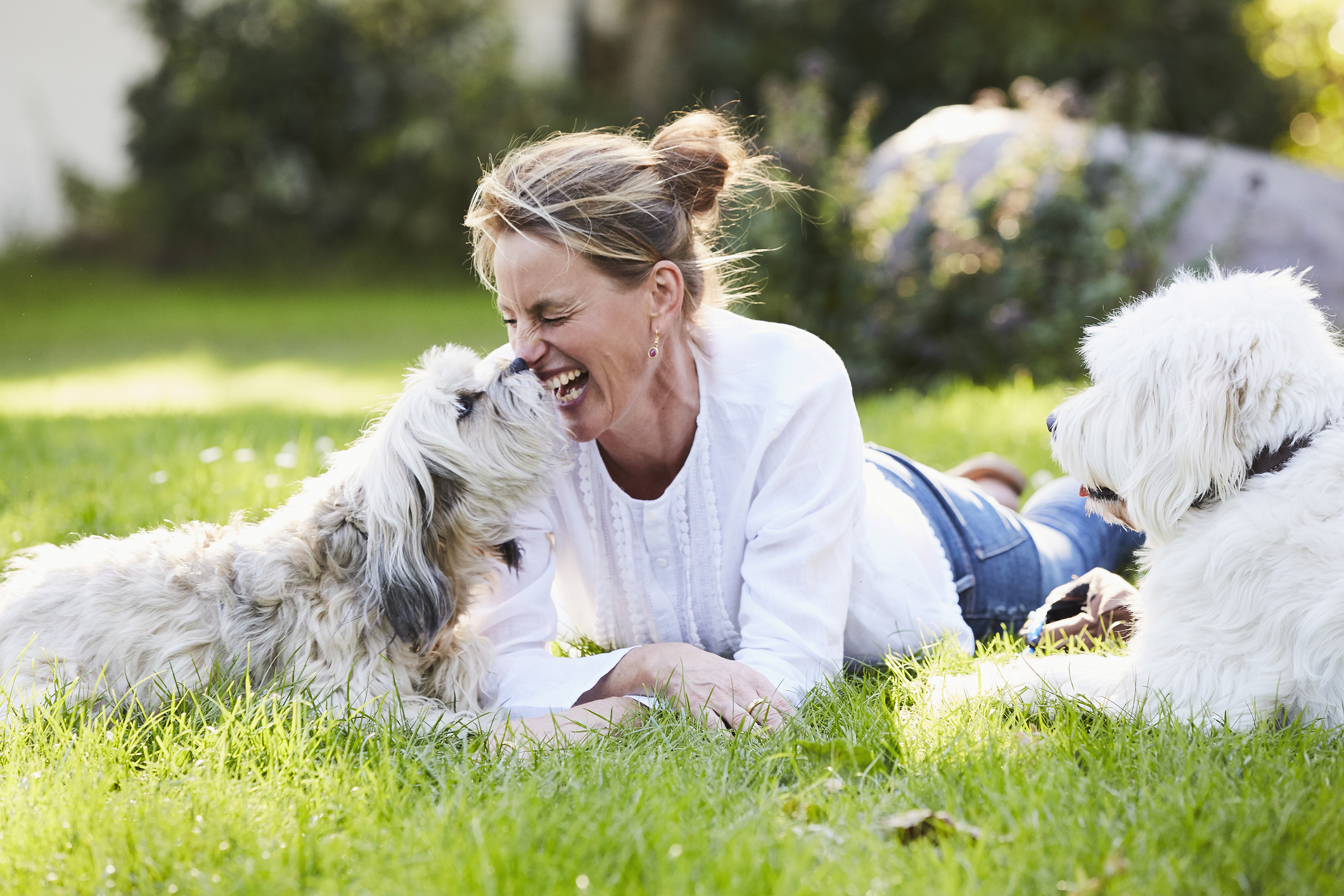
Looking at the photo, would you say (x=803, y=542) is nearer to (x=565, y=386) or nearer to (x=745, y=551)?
(x=745, y=551)

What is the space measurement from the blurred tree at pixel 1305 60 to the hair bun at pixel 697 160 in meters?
20.3

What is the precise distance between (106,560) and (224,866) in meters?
1.24

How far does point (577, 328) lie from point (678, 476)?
0.55 metres

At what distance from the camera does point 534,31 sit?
22047mm

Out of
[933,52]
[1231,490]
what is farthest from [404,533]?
[933,52]

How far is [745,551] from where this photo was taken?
3.16 meters

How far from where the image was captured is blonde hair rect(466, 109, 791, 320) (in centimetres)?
289

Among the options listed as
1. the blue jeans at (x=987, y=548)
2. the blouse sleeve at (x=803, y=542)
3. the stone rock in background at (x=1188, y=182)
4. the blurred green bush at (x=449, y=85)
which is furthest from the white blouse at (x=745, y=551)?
the blurred green bush at (x=449, y=85)

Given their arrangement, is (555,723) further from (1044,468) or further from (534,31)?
(534,31)

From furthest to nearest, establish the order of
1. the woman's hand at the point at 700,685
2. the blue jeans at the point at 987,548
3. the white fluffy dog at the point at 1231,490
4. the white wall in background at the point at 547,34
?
1. the white wall in background at the point at 547,34
2. the blue jeans at the point at 987,548
3. the woman's hand at the point at 700,685
4. the white fluffy dog at the point at 1231,490

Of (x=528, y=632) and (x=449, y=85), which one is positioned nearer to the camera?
(x=528, y=632)

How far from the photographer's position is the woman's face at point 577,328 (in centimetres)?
291

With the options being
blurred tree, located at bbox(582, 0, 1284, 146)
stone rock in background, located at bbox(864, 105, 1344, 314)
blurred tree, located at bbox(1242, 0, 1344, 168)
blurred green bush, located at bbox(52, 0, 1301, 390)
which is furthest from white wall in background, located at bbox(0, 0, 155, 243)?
blurred tree, located at bbox(1242, 0, 1344, 168)

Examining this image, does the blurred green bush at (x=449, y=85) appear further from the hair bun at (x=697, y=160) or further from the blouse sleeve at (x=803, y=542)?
the blouse sleeve at (x=803, y=542)
